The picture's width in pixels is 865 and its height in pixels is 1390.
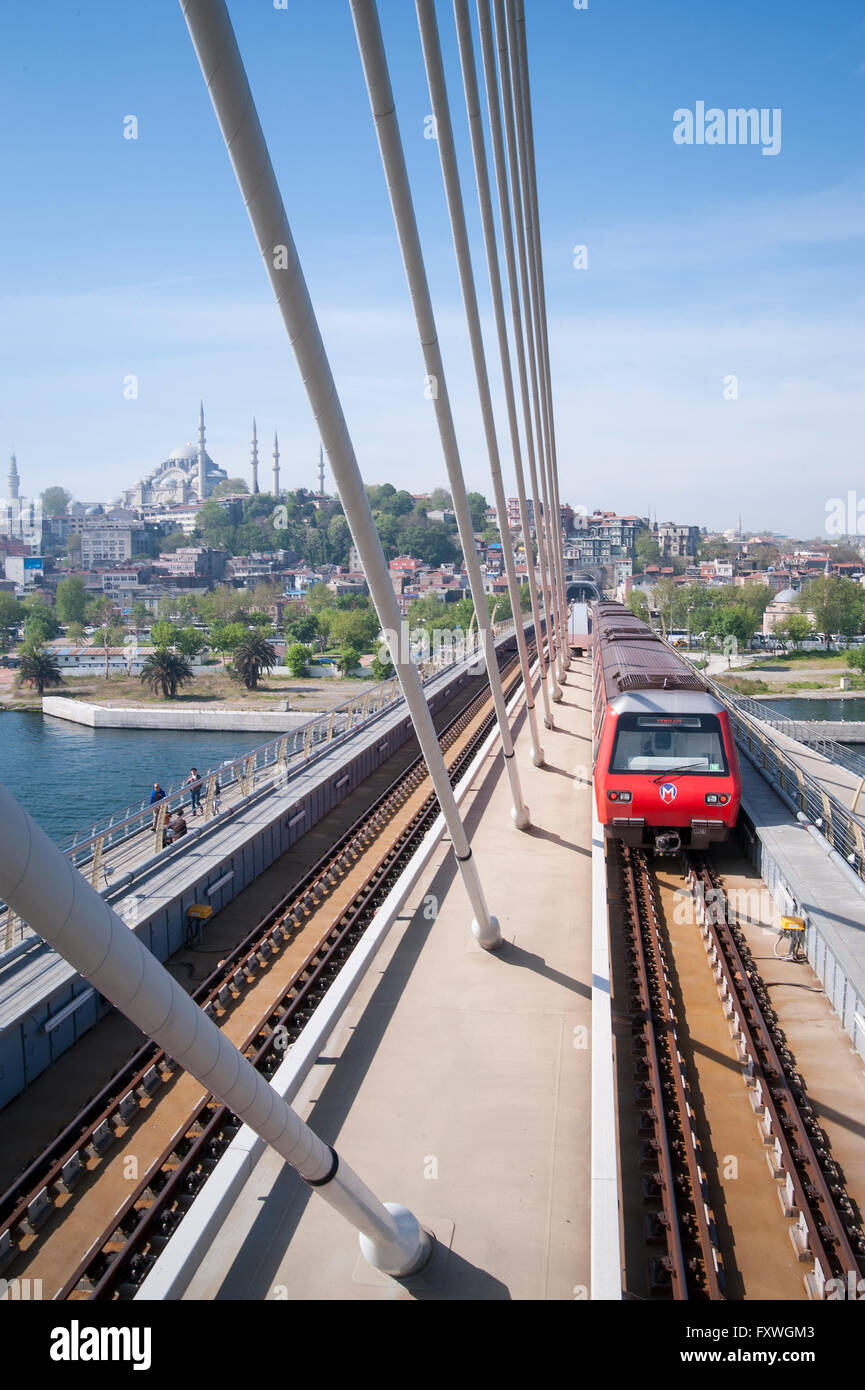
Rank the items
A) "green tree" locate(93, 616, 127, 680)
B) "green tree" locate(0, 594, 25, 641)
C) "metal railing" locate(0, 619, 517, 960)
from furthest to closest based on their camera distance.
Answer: "green tree" locate(93, 616, 127, 680)
"green tree" locate(0, 594, 25, 641)
"metal railing" locate(0, 619, 517, 960)

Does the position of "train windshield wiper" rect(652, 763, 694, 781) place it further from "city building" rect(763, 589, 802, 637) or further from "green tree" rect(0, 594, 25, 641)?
"city building" rect(763, 589, 802, 637)

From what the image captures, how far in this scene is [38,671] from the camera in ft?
173

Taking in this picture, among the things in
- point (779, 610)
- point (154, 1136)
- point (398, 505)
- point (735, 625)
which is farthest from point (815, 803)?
point (398, 505)

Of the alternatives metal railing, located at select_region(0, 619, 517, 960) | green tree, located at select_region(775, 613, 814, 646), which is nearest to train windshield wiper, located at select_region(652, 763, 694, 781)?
metal railing, located at select_region(0, 619, 517, 960)

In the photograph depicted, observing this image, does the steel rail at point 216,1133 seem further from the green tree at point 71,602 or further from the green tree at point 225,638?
the green tree at point 71,602

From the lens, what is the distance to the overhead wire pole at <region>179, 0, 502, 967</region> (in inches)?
109

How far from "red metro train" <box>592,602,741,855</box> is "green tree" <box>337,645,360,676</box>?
5319 cm

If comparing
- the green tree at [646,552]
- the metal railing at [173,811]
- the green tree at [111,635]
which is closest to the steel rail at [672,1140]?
the metal railing at [173,811]

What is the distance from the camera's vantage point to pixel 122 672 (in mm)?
61125

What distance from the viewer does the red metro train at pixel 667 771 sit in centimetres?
988

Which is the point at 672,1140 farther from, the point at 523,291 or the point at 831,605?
the point at 831,605

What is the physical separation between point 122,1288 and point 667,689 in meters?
8.02
